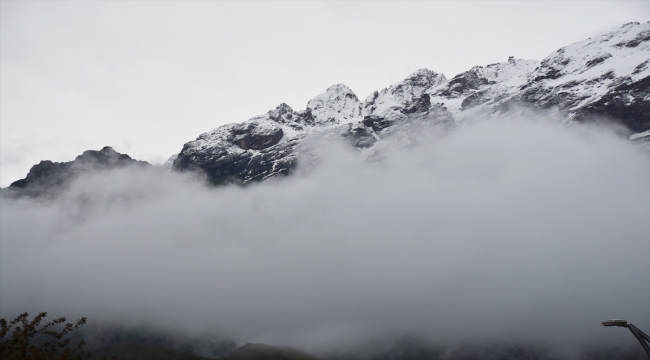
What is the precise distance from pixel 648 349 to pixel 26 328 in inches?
1676

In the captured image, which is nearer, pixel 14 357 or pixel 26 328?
pixel 26 328

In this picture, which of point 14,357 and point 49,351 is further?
point 14,357

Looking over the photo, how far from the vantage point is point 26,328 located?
31.6 metres

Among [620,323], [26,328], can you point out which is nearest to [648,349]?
[620,323]

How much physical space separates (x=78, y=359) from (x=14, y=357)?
6.47 m

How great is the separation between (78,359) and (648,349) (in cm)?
3997

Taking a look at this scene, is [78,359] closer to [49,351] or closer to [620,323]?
[49,351]

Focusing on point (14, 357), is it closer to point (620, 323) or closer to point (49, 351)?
point (49, 351)

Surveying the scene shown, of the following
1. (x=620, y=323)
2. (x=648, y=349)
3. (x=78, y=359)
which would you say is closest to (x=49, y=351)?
(x=78, y=359)

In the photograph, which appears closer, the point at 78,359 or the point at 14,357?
the point at 78,359

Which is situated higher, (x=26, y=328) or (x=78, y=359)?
(x=26, y=328)

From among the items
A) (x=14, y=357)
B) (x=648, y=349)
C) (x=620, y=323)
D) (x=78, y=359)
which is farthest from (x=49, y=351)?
(x=648, y=349)

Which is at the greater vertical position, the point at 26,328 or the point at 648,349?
the point at 26,328

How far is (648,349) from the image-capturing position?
32.6 m
